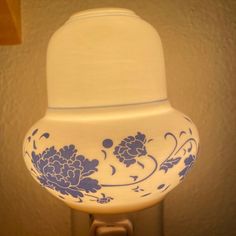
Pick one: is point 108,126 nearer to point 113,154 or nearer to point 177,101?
point 113,154

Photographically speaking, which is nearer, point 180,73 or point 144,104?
point 144,104

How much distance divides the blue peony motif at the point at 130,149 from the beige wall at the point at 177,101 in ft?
0.94

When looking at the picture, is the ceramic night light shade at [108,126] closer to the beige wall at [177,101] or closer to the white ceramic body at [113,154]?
the white ceramic body at [113,154]

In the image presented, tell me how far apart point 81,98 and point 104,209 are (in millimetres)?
145

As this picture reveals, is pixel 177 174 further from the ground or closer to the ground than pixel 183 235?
further from the ground

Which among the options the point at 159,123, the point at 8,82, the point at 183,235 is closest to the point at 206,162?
the point at 183,235

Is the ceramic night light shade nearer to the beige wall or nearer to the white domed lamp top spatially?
the white domed lamp top

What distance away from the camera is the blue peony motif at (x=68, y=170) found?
1.25ft

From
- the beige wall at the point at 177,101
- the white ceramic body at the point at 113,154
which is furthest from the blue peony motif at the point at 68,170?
the beige wall at the point at 177,101

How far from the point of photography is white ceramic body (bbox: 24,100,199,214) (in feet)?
1.24

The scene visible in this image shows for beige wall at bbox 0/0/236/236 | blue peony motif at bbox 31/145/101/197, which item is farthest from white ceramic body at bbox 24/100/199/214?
beige wall at bbox 0/0/236/236

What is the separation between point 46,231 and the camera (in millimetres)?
700

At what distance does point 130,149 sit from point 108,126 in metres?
0.04

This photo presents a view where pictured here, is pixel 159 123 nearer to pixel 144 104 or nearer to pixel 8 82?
pixel 144 104
